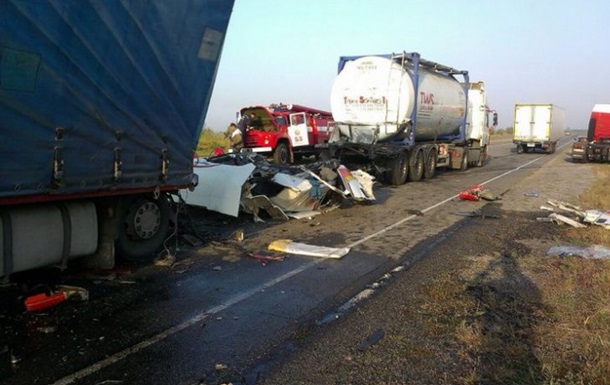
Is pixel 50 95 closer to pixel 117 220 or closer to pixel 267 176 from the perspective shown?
pixel 117 220

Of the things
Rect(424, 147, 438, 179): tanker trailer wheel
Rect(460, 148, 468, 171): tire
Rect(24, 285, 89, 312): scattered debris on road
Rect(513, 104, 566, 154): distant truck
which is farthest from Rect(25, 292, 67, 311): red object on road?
Rect(513, 104, 566, 154): distant truck

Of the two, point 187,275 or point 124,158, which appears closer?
point 124,158

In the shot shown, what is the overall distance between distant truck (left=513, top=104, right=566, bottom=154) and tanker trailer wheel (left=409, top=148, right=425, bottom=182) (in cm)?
2350

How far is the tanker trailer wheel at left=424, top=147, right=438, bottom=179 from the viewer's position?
17953mm


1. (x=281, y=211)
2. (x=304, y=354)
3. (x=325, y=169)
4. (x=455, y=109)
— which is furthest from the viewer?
(x=455, y=109)

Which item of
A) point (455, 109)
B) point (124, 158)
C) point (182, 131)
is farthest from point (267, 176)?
point (455, 109)

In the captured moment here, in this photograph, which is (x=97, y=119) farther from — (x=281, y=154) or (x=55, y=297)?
(x=281, y=154)

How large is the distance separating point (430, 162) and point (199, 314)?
1467cm

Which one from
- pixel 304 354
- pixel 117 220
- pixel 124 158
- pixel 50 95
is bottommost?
pixel 304 354

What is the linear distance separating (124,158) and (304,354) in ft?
9.38

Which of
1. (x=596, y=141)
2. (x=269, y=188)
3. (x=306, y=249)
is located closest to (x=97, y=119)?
(x=306, y=249)

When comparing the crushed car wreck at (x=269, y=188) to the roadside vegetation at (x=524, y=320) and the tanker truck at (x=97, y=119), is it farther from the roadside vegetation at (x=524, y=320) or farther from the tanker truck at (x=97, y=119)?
the roadside vegetation at (x=524, y=320)

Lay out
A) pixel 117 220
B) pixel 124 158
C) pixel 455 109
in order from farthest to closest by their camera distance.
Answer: pixel 455 109, pixel 117 220, pixel 124 158

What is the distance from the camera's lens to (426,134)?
1781 centimetres
